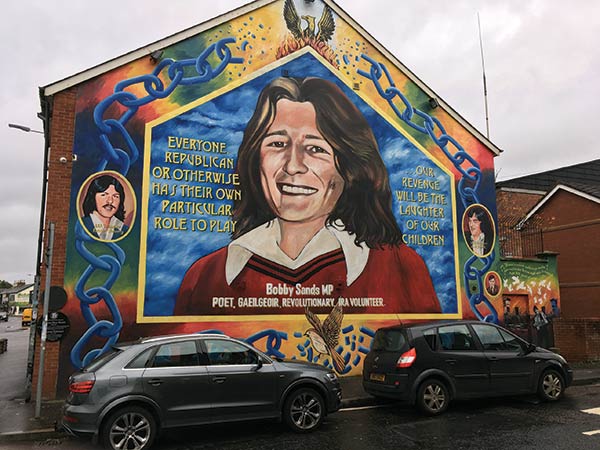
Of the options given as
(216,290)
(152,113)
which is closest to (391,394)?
(216,290)

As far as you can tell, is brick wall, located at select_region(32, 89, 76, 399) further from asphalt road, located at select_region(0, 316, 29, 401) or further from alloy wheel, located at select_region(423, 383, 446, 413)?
alloy wheel, located at select_region(423, 383, 446, 413)

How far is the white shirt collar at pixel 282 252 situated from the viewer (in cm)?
1168

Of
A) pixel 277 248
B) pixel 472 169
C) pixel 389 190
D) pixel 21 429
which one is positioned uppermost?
pixel 472 169

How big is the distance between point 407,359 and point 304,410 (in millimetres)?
2110

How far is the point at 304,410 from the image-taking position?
24.8 feet

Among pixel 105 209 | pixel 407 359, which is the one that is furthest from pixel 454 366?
pixel 105 209

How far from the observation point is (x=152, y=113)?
11.3 meters

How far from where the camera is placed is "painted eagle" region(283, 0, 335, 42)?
1335 cm

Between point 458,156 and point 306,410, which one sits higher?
point 458,156

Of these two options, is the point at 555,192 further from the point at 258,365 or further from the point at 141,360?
the point at 141,360

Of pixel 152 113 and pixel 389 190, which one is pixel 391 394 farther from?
pixel 152 113

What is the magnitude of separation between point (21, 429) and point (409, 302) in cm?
941

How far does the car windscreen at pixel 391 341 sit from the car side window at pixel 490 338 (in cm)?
154

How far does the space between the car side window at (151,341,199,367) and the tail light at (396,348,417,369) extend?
11.7ft
